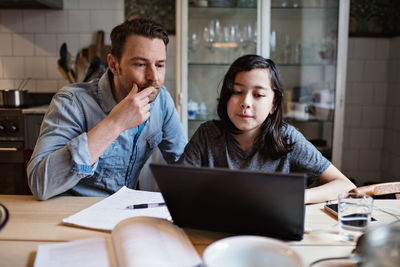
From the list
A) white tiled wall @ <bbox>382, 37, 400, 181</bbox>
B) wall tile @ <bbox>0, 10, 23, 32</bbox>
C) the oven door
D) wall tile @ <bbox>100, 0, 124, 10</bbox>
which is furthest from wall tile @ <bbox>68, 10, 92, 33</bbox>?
white tiled wall @ <bbox>382, 37, 400, 181</bbox>

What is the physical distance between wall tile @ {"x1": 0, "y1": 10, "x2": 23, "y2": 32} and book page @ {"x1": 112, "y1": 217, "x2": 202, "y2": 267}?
2.76 meters

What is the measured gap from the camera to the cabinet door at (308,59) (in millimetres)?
2865

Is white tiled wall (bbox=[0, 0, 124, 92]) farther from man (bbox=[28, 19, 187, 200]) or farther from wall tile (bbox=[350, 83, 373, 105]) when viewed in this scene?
wall tile (bbox=[350, 83, 373, 105])

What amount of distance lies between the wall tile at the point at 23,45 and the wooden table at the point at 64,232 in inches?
88.8

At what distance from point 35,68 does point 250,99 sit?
7.70 ft

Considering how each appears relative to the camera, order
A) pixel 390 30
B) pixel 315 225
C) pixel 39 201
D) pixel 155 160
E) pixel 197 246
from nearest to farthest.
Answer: pixel 197 246, pixel 315 225, pixel 39 201, pixel 155 160, pixel 390 30

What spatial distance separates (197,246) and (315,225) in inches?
12.9

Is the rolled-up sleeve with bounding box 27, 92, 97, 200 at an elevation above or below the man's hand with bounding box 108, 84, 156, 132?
below

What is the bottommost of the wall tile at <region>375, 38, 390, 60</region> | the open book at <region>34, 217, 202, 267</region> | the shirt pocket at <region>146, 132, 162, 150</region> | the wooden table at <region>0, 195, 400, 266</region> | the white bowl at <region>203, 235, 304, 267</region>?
the wooden table at <region>0, 195, 400, 266</region>

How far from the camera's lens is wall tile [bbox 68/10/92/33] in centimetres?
304

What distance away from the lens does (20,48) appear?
3.09m

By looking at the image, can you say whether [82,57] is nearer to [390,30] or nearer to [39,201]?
[39,201]

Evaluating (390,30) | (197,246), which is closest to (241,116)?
(197,246)

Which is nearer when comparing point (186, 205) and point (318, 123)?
point (186, 205)
